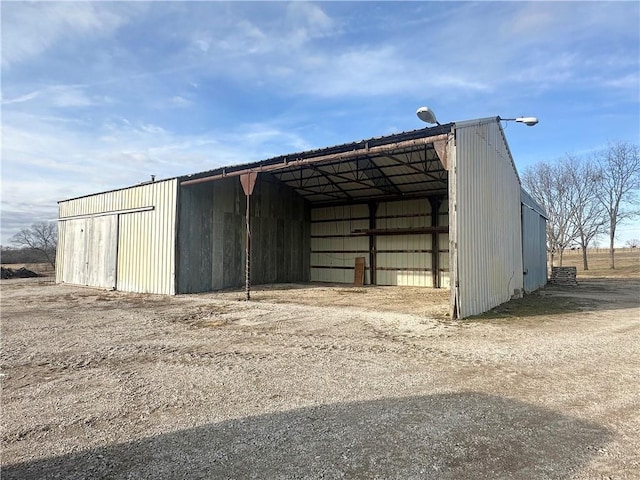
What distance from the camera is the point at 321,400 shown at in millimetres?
4055

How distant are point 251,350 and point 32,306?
9252 millimetres

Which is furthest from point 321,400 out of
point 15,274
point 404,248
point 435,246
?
point 15,274

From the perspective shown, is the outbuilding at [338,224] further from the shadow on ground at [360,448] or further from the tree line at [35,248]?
the tree line at [35,248]

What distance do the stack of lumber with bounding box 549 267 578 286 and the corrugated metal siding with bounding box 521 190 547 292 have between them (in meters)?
0.77

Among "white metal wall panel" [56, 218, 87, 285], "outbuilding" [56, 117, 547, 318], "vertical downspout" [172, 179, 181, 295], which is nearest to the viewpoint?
"outbuilding" [56, 117, 547, 318]

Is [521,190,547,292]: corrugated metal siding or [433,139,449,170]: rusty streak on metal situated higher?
[433,139,449,170]: rusty streak on metal

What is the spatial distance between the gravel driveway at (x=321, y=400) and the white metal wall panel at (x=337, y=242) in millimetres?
12923

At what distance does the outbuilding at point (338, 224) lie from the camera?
10.3 metres

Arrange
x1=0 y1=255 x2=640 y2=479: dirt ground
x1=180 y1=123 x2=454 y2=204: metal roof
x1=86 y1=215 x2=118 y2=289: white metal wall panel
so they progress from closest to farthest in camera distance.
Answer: x1=0 y1=255 x2=640 y2=479: dirt ground, x1=180 y1=123 x2=454 y2=204: metal roof, x1=86 y1=215 x2=118 y2=289: white metal wall panel

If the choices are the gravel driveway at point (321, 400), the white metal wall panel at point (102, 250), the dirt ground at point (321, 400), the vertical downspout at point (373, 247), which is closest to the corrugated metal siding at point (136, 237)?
the white metal wall panel at point (102, 250)

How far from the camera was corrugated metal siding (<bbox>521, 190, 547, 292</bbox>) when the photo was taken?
51.9 feet

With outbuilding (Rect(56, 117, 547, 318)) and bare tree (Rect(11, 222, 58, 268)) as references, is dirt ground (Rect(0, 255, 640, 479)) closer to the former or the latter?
outbuilding (Rect(56, 117, 547, 318))

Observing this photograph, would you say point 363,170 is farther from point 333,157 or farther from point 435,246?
point 333,157

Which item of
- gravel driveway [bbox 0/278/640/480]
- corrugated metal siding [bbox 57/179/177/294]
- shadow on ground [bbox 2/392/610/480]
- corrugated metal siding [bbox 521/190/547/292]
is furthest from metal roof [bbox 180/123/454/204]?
shadow on ground [bbox 2/392/610/480]
